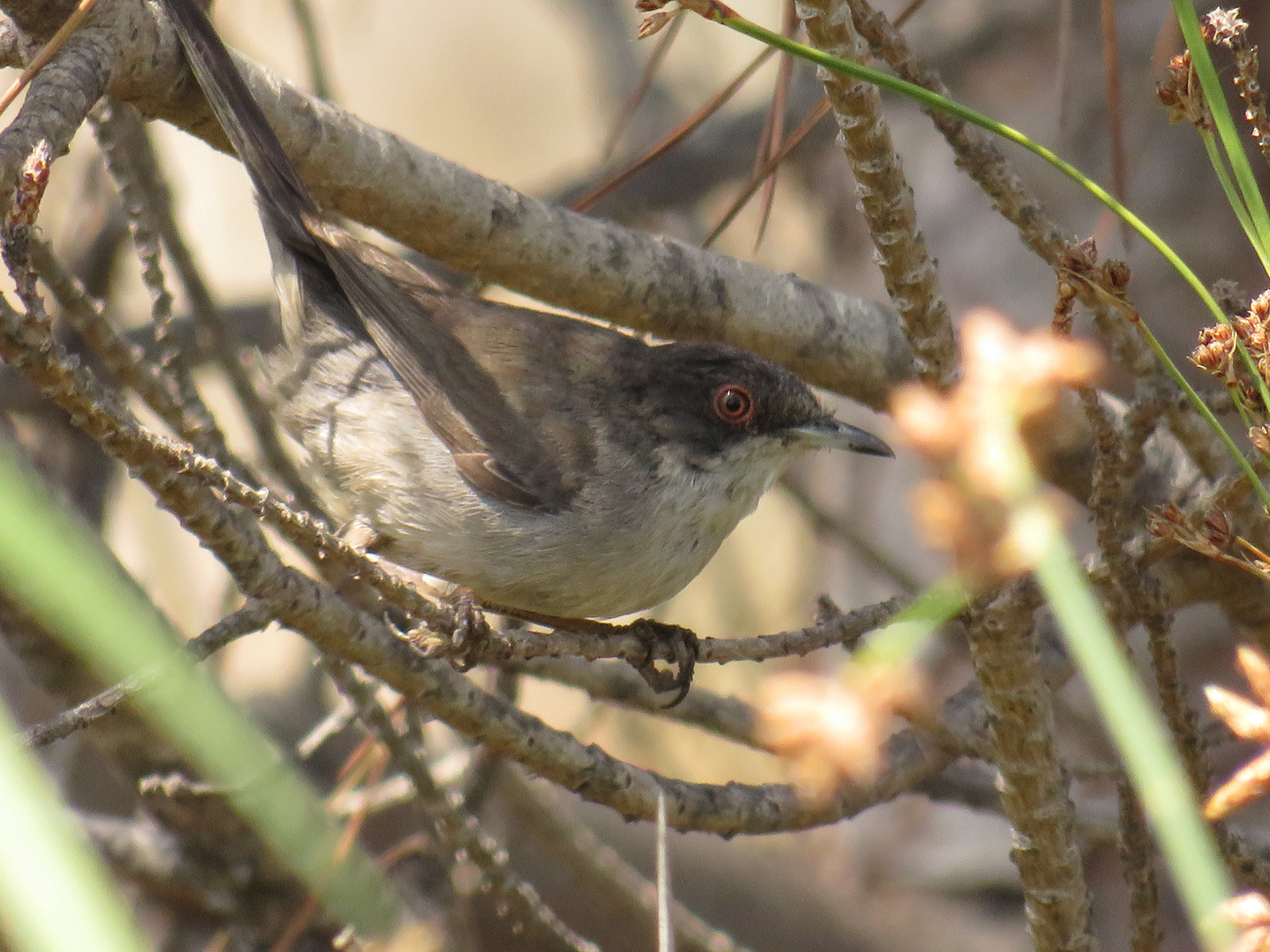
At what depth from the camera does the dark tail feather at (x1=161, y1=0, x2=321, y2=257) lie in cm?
272

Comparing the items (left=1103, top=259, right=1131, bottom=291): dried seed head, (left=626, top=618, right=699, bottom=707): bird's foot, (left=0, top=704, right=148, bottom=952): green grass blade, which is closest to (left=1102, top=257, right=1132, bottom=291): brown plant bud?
(left=1103, top=259, right=1131, bottom=291): dried seed head

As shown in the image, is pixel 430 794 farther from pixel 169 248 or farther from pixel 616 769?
pixel 169 248

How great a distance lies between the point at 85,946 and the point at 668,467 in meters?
A: 3.11

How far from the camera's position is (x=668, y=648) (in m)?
3.30

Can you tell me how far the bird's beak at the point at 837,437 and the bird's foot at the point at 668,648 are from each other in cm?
68

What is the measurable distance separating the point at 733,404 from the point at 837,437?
1.02 ft

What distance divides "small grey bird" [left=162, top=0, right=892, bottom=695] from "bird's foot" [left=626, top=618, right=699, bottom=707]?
0.13 meters

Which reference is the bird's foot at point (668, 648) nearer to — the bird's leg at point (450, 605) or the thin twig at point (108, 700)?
the bird's leg at point (450, 605)

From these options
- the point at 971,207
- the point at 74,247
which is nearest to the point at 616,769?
the point at 74,247

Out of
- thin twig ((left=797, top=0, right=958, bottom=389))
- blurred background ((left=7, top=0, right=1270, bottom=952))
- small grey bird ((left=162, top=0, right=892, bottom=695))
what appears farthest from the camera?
blurred background ((left=7, top=0, right=1270, bottom=952))

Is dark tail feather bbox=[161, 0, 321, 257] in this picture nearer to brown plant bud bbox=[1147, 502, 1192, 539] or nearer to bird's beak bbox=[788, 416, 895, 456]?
bird's beak bbox=[788, 416, 895, 456]

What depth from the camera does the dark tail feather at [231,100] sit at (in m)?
2.72

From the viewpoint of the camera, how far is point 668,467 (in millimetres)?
3648

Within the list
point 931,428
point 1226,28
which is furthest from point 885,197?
point 931,428
